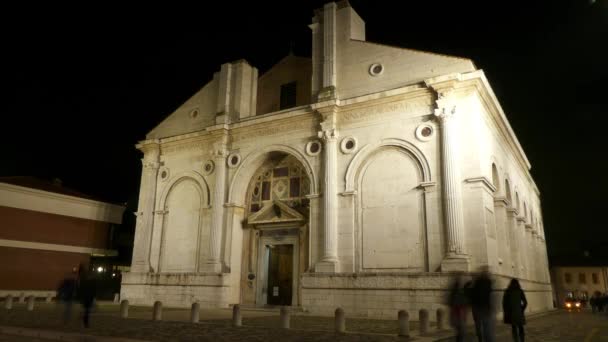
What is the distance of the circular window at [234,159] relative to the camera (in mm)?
22134

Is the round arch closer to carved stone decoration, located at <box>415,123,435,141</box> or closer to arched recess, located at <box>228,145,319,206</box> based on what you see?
arched recess, located at <box>228,145,319,206</box>

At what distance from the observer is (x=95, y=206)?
99.8 feet

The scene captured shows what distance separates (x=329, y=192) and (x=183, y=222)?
8737mm

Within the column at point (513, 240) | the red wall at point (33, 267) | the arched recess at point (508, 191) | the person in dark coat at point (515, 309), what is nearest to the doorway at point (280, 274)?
the column at point (513, 240)

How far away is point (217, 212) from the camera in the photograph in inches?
850

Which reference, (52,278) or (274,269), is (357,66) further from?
(52,278)

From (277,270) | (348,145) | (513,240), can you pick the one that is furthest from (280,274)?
(513,240)

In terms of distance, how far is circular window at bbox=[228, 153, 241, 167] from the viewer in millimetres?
22134

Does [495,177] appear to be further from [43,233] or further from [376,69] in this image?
[43,233]

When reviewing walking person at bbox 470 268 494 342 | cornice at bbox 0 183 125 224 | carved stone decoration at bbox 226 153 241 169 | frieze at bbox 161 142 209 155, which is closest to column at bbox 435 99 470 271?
walking person at bbox 470 268 494 342

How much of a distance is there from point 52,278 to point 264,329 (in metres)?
20.5

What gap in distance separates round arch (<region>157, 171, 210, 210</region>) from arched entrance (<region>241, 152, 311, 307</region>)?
82.4 inches

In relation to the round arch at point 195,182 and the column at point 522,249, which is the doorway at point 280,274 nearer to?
the round arch at point 195,182

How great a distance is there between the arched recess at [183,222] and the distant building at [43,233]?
228 inches
